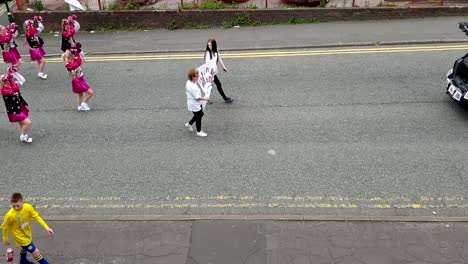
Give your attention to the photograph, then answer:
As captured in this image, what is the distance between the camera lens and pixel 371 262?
5.91m

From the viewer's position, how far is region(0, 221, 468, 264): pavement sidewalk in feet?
19.8

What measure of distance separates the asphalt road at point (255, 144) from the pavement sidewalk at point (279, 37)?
177 centimetres

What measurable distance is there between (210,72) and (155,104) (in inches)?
69.3

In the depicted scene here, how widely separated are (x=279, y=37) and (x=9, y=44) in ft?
26.4

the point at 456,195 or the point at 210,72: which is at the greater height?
the point at 210,72

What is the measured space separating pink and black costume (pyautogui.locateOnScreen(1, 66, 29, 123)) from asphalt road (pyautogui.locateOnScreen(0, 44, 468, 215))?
0.68 metres

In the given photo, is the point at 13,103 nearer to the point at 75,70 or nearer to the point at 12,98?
the point at 12,98

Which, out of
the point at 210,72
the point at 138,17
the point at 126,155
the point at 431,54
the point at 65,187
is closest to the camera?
the point at 65,187

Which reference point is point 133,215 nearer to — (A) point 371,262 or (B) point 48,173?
(B) point 48,173

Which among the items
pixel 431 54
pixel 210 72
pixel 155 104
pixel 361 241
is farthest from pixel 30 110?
pixel 431 54

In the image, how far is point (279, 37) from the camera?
579 inches

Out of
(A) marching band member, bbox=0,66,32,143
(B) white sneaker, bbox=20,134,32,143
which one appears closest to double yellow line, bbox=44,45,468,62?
(A) marching band member, bbox=0,66,32,143

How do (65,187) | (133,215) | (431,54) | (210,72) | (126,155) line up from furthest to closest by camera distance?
(431,54), (210,72), (126,155), (65,187), (133,215)

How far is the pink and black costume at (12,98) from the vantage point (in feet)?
28.8
